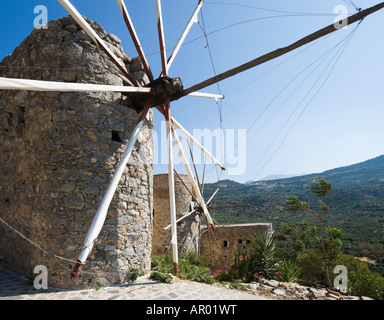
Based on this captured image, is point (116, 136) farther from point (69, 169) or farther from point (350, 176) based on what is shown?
point (350, 176)

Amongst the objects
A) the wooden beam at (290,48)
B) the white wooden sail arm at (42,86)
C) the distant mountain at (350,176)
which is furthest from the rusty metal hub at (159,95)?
the distant mountain at (350,176)

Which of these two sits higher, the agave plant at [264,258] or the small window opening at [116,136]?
the small window opening at [116,136]

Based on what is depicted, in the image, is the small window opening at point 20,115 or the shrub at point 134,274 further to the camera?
the small window opening at point 20,115

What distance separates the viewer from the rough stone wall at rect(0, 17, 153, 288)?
13.8 feet

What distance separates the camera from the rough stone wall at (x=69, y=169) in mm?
4199

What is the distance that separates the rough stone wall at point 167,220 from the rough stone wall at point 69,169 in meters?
5.46

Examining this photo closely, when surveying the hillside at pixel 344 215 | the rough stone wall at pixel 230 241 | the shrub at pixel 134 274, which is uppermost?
the shrub at pixel 134 274

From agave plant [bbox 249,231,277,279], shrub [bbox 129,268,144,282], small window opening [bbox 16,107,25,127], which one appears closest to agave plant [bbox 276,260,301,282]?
agave plant [bbox 249,231,277,279]

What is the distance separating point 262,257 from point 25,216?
20.2 ft

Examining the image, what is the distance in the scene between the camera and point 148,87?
5.04m

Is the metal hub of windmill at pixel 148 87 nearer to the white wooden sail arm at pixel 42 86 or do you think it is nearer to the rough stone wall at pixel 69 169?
the white wooden sail arm at pixel 42 86

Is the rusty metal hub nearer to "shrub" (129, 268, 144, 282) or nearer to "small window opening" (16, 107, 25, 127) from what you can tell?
"small window opening" (16, 107, 25, 127)

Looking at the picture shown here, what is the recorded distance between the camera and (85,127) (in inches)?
177
